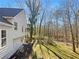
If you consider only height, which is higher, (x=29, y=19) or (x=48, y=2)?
(x=48, y=2)

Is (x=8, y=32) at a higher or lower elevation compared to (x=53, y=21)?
lower

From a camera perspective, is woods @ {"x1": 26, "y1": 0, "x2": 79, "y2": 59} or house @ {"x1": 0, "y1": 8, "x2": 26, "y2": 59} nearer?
house @ {"x1": 0, "y1": 8, "x2": 26, "y2": 59}

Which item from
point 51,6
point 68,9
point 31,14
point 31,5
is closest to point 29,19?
point 31,14

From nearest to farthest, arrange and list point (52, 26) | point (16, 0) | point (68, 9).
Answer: point (68, 9) < point (16, 0) < point (52, 26)


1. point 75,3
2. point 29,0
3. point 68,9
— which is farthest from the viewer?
point 29,0

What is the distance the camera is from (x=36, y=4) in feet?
120

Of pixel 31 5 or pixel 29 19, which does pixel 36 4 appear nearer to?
pixel 31 5

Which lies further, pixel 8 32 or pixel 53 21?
pixel 53 21

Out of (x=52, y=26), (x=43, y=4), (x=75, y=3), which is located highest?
(x=43, y=4)

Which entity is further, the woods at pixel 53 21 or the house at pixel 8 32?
the woods at pixel 53 21

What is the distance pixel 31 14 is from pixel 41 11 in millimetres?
4808

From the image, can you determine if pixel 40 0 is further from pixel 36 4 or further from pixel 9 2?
pixel 9 2

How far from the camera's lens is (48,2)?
131 ft

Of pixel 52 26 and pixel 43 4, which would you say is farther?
pixel 52 26
